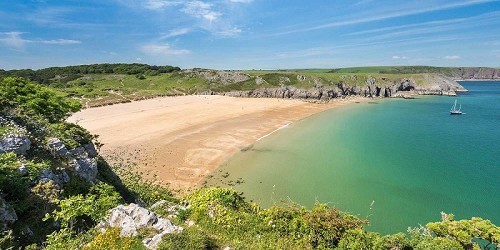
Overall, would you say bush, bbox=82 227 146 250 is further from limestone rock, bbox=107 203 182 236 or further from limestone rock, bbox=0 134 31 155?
limestone rock, bbox=0 134 31 155

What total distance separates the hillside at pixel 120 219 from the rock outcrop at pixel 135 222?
41mm

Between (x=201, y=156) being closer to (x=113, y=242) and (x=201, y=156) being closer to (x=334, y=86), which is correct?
(x=113, y=242)

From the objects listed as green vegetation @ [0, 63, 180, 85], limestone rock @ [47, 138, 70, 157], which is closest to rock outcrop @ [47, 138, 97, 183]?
limestone rock @ [47, 138, 70, 157]

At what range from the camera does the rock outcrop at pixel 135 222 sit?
454 inches

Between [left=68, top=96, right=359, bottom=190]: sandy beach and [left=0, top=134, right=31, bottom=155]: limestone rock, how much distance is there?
1655cm

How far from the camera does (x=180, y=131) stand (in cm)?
5422

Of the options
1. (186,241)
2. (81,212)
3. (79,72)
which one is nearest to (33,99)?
(81,212)

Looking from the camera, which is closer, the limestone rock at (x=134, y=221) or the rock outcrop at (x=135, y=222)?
the rock outcrop at (x=135, y=222)

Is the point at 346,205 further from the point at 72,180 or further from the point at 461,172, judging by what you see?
the point at 72,180

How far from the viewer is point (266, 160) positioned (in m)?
39.5

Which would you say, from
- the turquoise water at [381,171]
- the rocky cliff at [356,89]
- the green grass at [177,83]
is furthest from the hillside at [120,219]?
the rocky cliff at [356,89]

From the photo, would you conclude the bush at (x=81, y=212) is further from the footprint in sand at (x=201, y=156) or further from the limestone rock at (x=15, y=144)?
the footprint in sand at (x=201, y=156)

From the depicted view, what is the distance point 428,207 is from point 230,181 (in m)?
19.9

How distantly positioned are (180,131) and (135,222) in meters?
43.1
